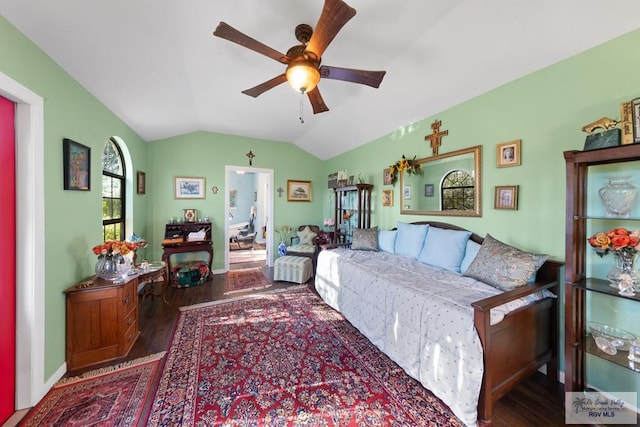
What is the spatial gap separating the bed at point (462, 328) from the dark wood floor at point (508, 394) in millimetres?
177

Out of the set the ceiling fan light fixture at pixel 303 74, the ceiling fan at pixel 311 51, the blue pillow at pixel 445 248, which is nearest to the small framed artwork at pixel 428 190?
the blue pillow at pixel 445 248

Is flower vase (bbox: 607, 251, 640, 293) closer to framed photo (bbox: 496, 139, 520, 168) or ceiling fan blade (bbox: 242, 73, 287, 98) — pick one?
framed photo (bbox: 496, 139, 520, 168)

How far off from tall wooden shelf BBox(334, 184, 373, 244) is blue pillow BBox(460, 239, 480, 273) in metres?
1.78

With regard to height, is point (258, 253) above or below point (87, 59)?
below

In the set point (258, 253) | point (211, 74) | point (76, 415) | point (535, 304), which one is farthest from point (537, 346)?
point (258, 253)

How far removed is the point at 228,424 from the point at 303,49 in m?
2.54

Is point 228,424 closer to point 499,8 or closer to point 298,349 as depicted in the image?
point 298,349

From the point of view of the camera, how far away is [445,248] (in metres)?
2.57

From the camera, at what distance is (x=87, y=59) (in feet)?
6.30

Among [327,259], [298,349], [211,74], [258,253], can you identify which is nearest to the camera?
[298,349]

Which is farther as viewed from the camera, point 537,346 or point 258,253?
point 258,253

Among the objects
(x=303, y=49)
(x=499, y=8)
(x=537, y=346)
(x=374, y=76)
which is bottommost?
(x=537, y=346)

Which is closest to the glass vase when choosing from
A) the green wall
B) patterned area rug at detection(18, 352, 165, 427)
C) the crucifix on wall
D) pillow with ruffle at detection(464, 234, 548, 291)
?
the green wall

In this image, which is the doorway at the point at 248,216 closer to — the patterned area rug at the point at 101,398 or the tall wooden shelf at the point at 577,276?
the patterned area rug at the point at 101,398
